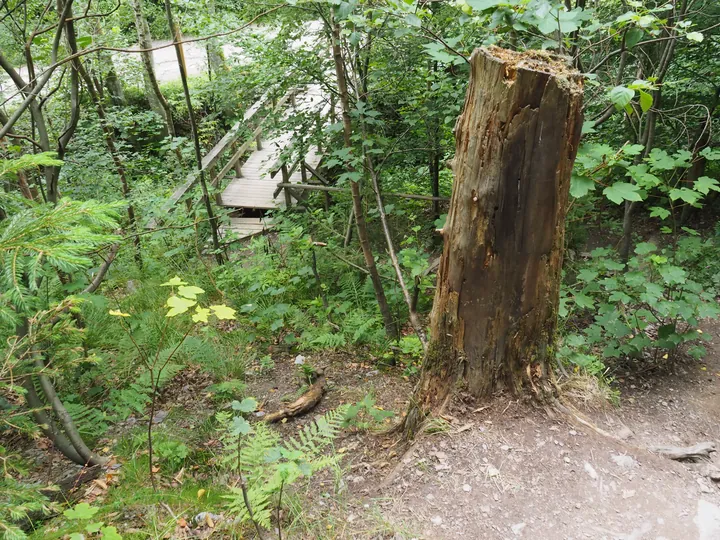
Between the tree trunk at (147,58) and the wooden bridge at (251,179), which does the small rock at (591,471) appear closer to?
the wooden bridge at (251,179)

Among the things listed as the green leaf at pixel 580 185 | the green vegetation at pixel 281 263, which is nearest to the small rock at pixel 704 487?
the green vegetation at pixel 281 263

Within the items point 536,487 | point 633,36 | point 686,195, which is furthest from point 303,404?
point 686,195

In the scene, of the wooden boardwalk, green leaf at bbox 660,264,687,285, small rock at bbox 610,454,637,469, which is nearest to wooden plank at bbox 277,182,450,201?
the wooden boardwalk

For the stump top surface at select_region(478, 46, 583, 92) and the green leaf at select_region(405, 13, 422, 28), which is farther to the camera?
the green leaf at select_region(405, 13, 422, 28)

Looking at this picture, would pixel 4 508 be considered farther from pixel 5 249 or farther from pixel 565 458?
pixel 565 458

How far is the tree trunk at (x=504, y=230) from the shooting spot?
82.9 inches

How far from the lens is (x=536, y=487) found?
7.32ft

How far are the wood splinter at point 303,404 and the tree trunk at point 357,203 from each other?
3.12 feet

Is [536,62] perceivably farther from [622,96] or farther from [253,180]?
[253,180]

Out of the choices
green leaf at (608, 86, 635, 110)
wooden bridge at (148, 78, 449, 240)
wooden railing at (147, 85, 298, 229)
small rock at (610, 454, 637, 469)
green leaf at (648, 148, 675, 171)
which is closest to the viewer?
green leaf at (608, 86, 635, 110)

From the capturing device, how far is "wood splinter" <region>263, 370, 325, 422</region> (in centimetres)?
349

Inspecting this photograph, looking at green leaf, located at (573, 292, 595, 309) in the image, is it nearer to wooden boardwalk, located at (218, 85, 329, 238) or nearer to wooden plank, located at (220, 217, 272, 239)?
wooden plank, located at (220, 217, 272, 239)

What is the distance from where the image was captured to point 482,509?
2.17 m

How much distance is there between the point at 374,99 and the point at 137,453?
3995 millimetres
